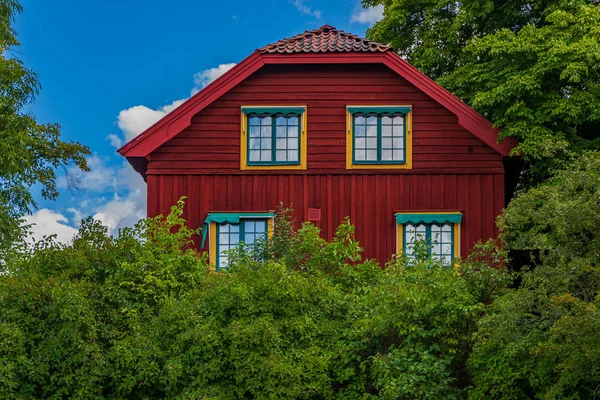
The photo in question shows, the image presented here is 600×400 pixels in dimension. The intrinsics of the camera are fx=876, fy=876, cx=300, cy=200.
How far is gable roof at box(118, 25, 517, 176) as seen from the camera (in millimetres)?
22812

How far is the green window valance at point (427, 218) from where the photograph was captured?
22.8 metres

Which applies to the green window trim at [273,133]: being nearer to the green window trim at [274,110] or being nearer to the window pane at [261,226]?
the green window trim at [274,110]

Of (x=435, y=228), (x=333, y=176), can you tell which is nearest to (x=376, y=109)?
(x=333, y=176)

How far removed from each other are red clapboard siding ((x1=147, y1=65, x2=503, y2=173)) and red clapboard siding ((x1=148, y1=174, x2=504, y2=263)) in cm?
27

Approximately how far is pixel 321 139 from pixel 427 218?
3476mm

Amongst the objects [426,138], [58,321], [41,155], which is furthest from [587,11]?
[41,155]

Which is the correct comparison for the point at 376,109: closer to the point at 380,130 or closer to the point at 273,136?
the point at 380,130

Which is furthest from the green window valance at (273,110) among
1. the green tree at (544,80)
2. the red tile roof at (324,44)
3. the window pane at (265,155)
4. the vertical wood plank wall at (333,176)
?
the green tree at (544,80)

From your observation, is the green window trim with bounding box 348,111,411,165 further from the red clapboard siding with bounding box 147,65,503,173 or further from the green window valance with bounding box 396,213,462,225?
the green window valance with bounding box 396,213,462,225

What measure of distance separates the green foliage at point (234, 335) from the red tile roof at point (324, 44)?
25.7ft

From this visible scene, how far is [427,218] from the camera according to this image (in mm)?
22875

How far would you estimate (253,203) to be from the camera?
2300 centimetres

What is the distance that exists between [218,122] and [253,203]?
2343 millimetres

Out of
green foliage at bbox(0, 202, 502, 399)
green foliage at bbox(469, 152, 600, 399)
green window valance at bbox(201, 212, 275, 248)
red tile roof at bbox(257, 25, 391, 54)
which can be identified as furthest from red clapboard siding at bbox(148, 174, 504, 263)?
green foliage at bbox(469, 152, 600, 399)
